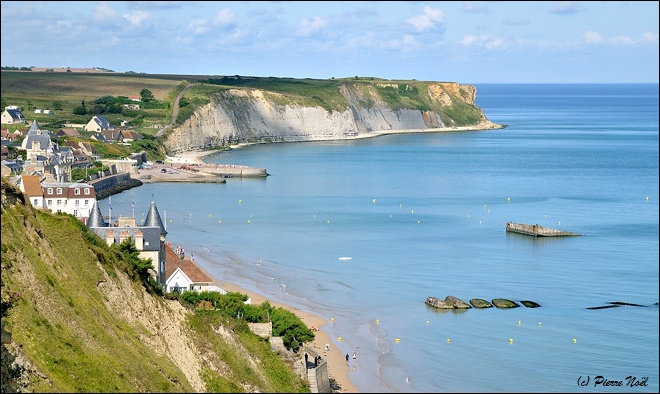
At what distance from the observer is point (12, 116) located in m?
138

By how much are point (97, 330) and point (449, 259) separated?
44952mm

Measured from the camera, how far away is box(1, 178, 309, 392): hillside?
831 inches

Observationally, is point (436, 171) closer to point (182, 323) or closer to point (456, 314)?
point (456, 314)

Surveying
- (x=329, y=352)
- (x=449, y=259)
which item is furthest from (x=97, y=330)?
(x=449, y=259)

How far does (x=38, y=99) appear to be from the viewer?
→ 587ft

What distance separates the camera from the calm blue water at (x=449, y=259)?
42625mm

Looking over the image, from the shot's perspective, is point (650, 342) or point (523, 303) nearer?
point (650, 342)

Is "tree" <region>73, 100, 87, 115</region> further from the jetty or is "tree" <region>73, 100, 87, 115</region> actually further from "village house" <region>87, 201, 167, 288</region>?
"village house" <region>87, 201, 167, 288</region>

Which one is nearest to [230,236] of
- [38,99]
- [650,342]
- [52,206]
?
[52,206]

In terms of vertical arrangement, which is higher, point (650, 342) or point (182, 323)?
point (182, 323)

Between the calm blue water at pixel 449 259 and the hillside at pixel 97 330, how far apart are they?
979 centimetres

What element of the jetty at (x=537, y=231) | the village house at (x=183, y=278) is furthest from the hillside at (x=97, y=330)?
the jetty at (x=537, y=231)

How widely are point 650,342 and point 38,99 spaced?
14867 cm

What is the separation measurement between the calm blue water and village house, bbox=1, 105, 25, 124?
108 feet
